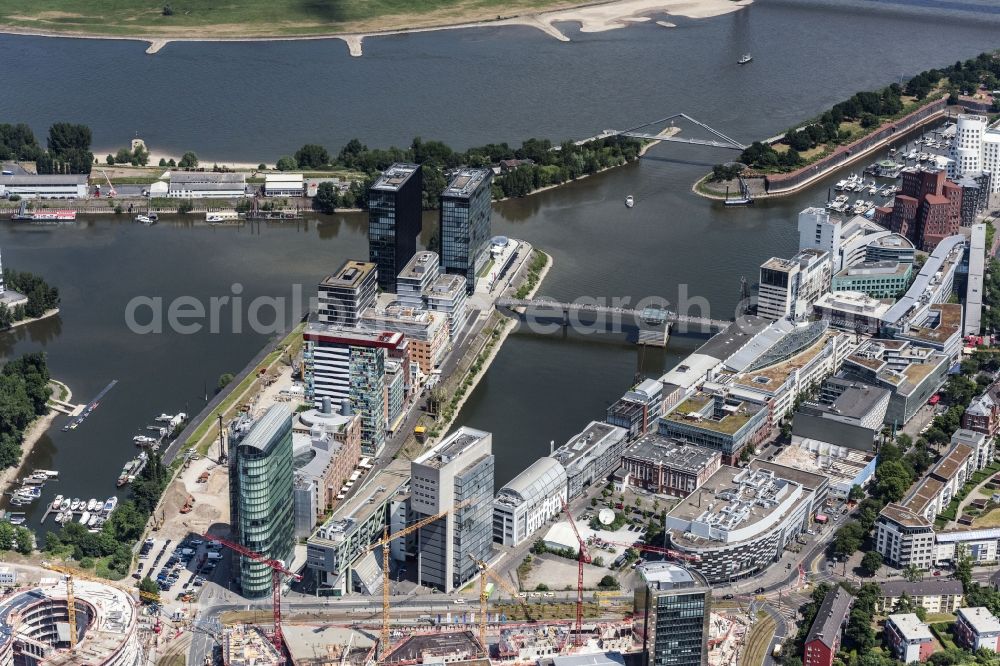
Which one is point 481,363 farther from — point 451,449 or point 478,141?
point 478,141

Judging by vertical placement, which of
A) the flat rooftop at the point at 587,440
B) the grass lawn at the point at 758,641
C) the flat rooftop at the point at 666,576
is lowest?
the grass lawn at the point at 758,641

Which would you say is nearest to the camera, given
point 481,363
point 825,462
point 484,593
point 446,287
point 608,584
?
point 484,593

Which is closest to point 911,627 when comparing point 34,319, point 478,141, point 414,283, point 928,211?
point 414,283

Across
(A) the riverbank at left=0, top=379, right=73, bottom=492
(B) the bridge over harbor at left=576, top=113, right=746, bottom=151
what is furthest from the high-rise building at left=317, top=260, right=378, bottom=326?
(B) the bridge over harbor at left=576, top=113, right=746, bottom=151

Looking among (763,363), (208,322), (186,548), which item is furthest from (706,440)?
(208,322)

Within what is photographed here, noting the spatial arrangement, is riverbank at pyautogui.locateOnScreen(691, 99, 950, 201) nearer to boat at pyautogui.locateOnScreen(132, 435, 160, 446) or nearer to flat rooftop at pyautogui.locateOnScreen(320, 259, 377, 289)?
flat rooftop at pyautogui.locateOnScreen(320, 259, 377, 289)

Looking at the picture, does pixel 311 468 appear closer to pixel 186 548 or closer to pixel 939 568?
pixel 186 548

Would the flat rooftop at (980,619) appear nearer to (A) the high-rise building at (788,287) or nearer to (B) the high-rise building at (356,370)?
(B) the high-rise building at (356,370)

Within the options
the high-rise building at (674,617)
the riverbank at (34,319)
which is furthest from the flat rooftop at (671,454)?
the riverbank at (34,319)
